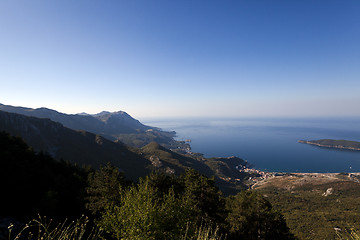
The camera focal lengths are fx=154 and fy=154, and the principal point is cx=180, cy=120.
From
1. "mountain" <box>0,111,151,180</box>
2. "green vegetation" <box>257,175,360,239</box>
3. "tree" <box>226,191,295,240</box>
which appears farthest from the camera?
"mountain" <box>0,111,151,180</box>

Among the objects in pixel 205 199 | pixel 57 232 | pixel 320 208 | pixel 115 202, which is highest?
pixel 57 232

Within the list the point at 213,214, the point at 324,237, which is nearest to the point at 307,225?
the point at 324,237

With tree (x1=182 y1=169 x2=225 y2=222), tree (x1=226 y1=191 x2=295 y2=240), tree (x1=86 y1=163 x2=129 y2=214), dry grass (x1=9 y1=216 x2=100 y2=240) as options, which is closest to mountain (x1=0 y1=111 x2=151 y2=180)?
tree (x1=86 y1=163 x2=129 y2=214)

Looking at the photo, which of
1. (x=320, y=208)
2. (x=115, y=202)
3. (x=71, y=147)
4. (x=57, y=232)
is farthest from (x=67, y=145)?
(x=320, y=208)

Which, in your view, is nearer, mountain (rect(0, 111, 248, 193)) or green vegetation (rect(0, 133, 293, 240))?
green vegetation (rect(0, 133, 293, 240))

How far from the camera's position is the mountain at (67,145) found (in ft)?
488

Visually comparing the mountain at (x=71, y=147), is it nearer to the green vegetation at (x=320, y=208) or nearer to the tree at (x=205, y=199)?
the green vegetation at (x=320, y=208)

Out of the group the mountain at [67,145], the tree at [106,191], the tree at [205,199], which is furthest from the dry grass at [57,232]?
the mountain at [67,145]

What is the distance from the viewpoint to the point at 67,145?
557 ft

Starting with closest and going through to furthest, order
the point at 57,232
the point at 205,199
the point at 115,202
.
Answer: the point at 57,232 < the point at 115,202 < the point at 205,199

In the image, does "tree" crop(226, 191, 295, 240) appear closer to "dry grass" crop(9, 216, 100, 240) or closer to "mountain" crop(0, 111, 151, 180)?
"dry grass" crop(9, 216, 100, 240)

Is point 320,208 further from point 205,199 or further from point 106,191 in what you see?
point 106,191

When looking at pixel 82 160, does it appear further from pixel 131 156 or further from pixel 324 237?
pixel 324 237

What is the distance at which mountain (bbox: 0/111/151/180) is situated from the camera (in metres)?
149
